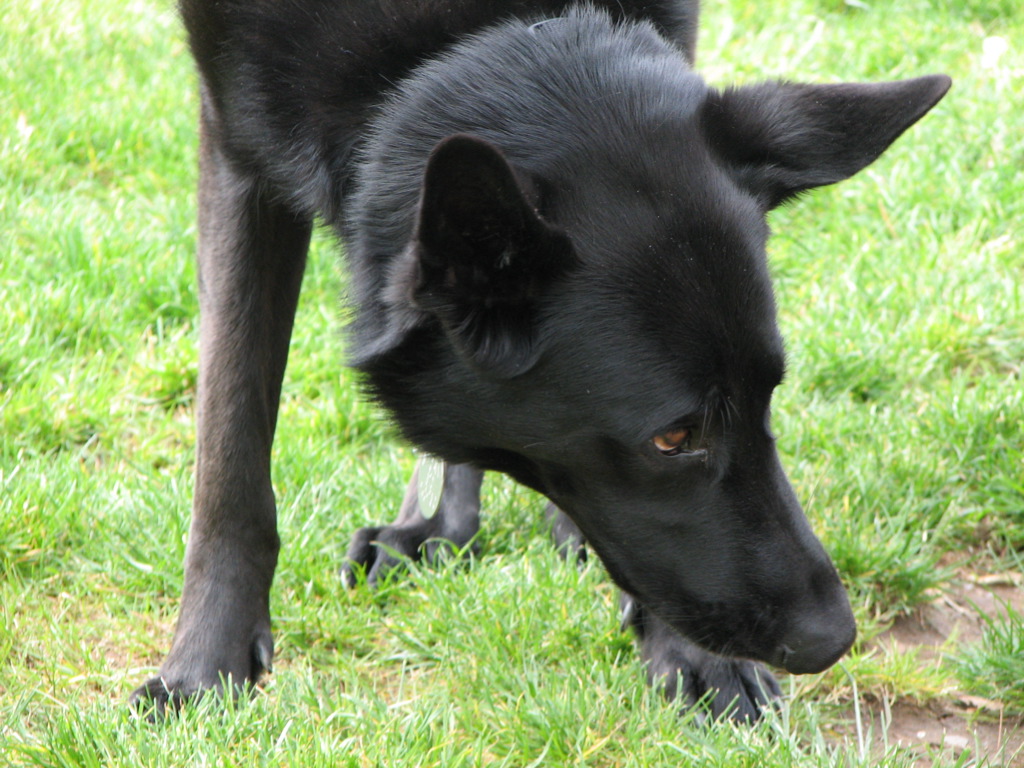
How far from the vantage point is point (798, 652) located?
2.27m

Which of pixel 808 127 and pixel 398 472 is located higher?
pixel 808 127

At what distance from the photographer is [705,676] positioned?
259 cm

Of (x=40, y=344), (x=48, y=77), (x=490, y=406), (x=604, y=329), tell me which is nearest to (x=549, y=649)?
(x=490, y=406)

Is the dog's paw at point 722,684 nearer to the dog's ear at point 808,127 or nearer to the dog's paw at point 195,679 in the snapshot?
the dog's paw at point 195,679

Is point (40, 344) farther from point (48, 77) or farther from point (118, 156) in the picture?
point (48, 77)

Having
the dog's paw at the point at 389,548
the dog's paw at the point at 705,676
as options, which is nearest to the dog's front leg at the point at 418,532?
the dog's paw at the point at 389,548

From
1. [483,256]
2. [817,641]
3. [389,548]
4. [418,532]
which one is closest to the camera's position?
[483,256]

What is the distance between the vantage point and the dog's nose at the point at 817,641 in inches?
88.7

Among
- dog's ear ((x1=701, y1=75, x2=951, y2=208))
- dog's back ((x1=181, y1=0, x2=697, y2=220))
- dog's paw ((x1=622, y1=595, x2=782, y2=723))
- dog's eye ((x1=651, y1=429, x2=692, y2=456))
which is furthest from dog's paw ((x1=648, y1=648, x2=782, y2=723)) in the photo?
dog's back ((x1=181, y1=0, x2=697, y2=220))

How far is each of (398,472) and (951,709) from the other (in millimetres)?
1562

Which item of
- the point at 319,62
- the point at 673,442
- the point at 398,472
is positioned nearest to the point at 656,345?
the point at 673,442

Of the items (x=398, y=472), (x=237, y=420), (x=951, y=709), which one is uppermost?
(x=237, y=420)

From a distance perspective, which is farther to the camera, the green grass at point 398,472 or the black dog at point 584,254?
the green grass at point 398,472

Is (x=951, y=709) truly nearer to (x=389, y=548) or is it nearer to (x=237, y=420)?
(x=389, y=548)
